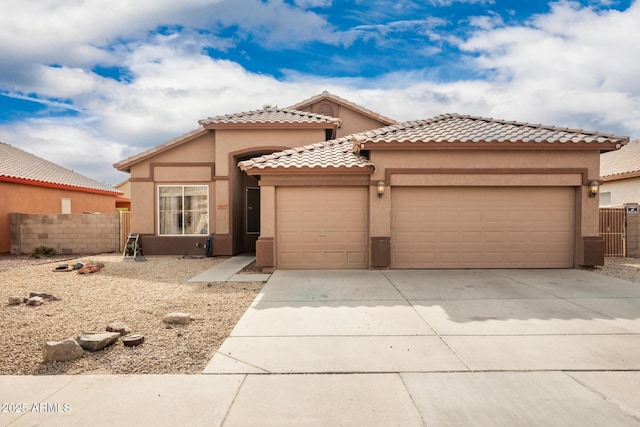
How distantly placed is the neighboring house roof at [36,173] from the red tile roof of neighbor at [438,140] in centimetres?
1285

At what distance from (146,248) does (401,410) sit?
13073mm

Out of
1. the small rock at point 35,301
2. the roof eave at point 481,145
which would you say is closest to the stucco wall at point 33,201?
the small rock at point 35,301

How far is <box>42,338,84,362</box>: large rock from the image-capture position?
4.27 m

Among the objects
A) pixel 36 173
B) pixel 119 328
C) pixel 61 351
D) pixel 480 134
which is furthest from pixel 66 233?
pixel 480 134

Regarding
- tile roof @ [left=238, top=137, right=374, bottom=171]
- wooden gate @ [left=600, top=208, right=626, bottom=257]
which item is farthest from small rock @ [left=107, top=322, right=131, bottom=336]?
wooden gate @ [left=600, top=208, right=626, bottom=257]

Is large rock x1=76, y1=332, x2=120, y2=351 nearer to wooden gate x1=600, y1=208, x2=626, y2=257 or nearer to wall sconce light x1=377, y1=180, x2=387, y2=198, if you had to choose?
wall sconce light x1=377, y1=180, x2=387, y2=198

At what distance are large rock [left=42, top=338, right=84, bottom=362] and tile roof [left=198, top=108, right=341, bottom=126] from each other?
10.5 m

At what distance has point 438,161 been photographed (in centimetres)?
1029

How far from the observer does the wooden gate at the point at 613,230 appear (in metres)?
13.3

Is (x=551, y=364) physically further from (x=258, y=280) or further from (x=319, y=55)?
(x=319, y=55)

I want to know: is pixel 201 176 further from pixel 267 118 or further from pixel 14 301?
pixel 14 301

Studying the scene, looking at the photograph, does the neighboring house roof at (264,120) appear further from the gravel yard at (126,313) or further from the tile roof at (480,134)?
the gravel yard at (126,313)

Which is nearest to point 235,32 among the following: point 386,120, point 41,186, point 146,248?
point 386,120

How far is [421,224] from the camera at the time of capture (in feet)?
34.1
